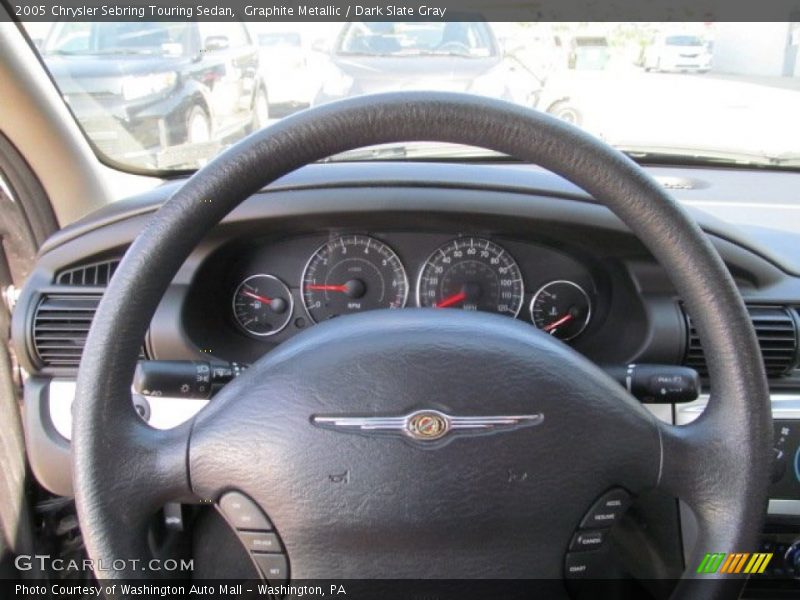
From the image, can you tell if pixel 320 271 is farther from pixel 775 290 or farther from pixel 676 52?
pixel 676 52

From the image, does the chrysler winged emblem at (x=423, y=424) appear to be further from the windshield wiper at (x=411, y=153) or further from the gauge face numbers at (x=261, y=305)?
the windshield wiper at (x=411, y=153)

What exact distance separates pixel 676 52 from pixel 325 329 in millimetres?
2526

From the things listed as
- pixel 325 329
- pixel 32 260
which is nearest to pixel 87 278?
pixel 32 260

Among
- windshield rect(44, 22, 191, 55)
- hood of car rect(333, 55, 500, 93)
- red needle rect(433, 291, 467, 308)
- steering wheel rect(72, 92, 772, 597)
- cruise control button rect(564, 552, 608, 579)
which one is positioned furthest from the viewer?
hood of car rect(333, 55, 500, 93)

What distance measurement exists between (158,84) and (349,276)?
1014 mm

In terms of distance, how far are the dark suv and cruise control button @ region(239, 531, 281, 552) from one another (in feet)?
4.82

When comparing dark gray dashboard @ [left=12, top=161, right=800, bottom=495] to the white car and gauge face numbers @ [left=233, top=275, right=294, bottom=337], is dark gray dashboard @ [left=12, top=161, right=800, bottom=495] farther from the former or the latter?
the white car

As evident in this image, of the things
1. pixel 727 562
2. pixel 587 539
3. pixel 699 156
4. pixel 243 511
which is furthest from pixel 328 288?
pixel 699 156

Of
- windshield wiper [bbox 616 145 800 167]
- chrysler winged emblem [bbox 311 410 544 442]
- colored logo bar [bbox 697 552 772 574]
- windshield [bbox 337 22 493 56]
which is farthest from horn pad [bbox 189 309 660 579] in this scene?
windshield wiper [bbox 616 145 800 167]

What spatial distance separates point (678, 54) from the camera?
11.0 feet

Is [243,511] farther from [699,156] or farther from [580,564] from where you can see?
[699,156]

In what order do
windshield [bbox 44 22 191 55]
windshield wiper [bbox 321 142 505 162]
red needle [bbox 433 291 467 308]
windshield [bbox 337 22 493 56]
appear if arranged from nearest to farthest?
red needle [bbox 433 291 467 308]
windshield [bbox 44 22 191 55]
windshield wiper [bbox 321 142 505 162]
windshield [bbox 337 22 493 56]

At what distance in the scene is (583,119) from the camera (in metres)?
2.79

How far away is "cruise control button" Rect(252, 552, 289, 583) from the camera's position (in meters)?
1.32
